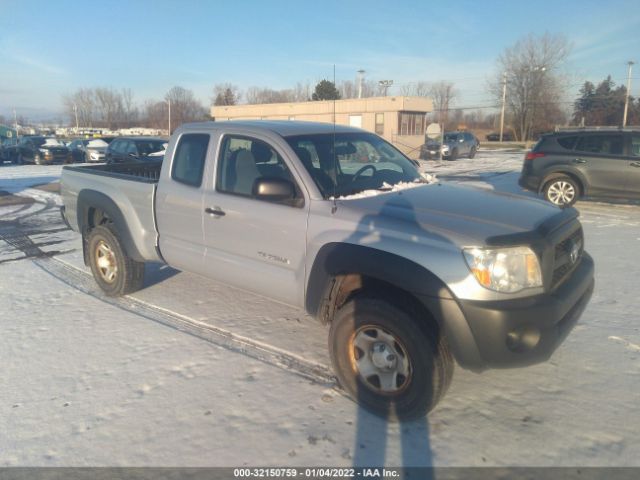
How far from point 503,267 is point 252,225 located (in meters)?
1.95

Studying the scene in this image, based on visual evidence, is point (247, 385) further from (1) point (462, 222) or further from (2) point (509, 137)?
(2) point (509, 137)

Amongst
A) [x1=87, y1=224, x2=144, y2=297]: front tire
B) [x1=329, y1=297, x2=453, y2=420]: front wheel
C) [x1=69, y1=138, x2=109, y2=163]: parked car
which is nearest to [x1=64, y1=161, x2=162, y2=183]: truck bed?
[x1=87, y1=224, x2=144, y2=297]: front tire

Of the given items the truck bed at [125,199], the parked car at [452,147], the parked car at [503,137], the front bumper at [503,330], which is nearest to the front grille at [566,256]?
the front bumper at [503,330]

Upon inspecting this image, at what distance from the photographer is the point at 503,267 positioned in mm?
2785

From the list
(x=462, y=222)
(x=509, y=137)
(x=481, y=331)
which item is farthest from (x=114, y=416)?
(x=509, y=137)

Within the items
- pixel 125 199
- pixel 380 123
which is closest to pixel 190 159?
pixel 125 199

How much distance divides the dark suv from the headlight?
29.8 ft

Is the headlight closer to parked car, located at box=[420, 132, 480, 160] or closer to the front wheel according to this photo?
the front wheel

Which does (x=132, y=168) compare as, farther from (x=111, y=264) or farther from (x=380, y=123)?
(x=380, y=123)

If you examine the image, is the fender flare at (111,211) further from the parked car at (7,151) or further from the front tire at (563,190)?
the parked car at (7,151)

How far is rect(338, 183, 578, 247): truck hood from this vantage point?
9.49ft

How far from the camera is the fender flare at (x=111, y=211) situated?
491 centimetres

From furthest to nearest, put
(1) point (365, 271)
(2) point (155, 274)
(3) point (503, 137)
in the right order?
1. (3) point (503, 137)
2. (2) point (155, 274)
3. (1) point (365, 271)

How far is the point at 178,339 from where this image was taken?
4.20 m
